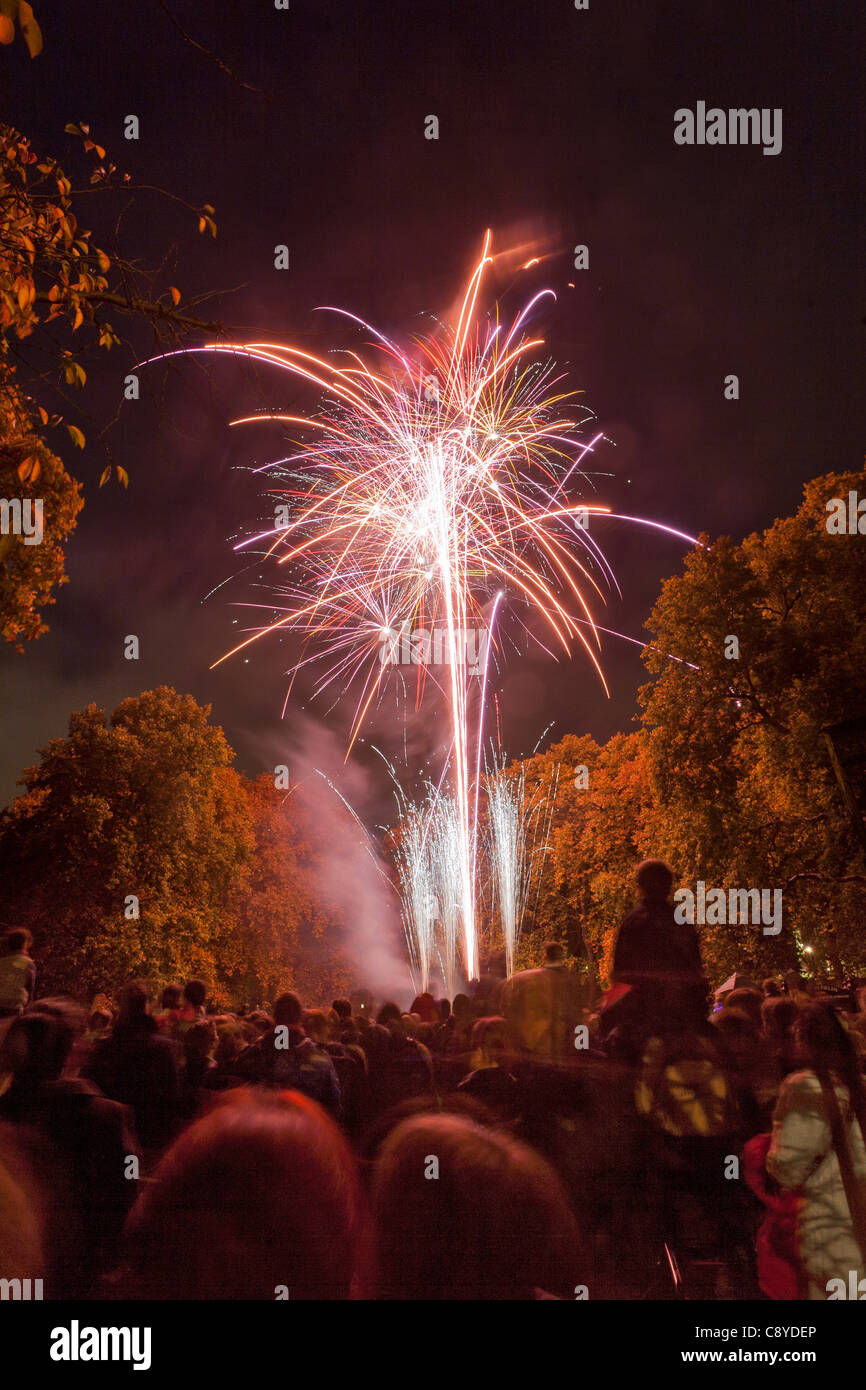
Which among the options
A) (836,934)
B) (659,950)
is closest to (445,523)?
(836,934)

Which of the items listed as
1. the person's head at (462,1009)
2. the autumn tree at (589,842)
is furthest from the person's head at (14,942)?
the autumn tree at (589,842)

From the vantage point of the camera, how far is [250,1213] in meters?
3.27

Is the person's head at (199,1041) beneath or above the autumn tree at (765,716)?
beneath

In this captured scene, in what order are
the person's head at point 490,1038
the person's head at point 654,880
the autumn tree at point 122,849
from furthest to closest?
the autumn tree at point 122,849, the person's head at point 490,1038, the person's head at point 654,880

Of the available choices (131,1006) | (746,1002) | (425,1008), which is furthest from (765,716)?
(131,1006)

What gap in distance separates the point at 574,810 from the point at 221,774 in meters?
17.6

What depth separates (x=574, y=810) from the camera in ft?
128

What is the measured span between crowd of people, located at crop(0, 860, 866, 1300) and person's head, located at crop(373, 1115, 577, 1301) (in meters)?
0.01

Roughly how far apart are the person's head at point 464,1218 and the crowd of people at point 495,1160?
11 millimetres

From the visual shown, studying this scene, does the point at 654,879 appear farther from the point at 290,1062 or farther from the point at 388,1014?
the point at 388,1014

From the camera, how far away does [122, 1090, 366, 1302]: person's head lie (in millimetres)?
3191

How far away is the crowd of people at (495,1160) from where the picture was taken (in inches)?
131

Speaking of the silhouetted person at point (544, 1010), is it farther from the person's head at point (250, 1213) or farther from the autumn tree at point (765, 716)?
the autumn tree at point (765, 716)
